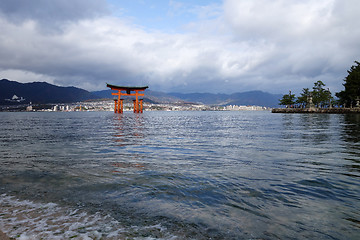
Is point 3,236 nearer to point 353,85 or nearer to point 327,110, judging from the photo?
point 353,85

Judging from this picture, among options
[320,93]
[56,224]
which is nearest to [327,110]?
[320,93]

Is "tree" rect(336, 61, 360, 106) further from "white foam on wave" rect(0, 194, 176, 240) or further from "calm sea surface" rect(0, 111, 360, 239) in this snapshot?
"white foam on wave" rect(0, 194, 176, 240)

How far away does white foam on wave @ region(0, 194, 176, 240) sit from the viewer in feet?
11.2

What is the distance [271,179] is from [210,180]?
68.5 inches

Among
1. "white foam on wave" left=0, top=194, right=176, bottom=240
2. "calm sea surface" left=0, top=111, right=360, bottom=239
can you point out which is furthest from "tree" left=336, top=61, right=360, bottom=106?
"white foam on wave" left=0, top=194, right=176, bottom=240

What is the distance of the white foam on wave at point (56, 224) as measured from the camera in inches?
135

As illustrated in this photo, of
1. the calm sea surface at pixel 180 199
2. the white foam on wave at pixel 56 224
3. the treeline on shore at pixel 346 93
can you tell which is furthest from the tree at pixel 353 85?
the white foam on wave at pixel 56 224

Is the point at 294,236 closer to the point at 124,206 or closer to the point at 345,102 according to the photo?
the point at 124,206

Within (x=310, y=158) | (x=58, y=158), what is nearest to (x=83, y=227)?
(x=58, y=158)

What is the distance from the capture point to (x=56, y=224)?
3.79m

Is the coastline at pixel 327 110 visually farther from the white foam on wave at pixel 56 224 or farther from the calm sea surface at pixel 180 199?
the white foam on wave at pixel 56 224

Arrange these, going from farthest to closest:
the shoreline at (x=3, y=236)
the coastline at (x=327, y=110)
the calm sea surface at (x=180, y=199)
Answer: the coastline at (x=327, y=110), the calm sea surface at (x=180, y=199), the shoreline at (x=3, y=236)

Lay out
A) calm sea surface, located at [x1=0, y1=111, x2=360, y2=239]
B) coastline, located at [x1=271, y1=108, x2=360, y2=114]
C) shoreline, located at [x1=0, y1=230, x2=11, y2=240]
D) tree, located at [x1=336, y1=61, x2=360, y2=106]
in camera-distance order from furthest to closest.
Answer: coastline, located at [x1=271, y1=108, x2=360, y2=114], tree, located at [x1=336, y1=61, x2=360, y2=106], calm sea surface, located at [x1=0, y1=111, x2=360, y2=239], shoreline, located at [x1=0, y1=230, x2=11, y2=240]

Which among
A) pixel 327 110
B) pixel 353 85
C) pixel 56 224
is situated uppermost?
pixel 353 85
